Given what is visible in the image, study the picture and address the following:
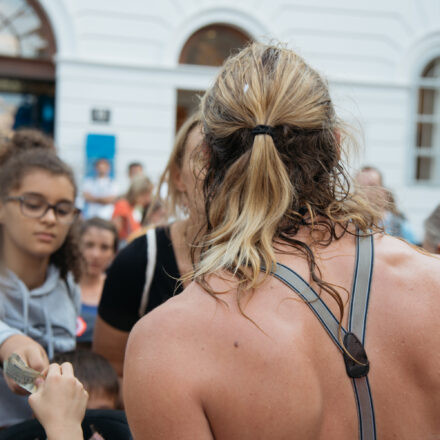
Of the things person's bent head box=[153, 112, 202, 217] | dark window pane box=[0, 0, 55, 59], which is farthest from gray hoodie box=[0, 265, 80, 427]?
dark window pane box=[0, 0, 55, 59]

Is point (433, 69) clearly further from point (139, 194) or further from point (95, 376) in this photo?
point (95, 376)

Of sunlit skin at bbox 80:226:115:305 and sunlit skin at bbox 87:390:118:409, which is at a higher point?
sunlit skin at bbox 80:226:115:305

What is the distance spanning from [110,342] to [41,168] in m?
0.72

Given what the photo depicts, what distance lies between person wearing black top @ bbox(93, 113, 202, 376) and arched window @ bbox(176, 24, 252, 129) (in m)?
7.66

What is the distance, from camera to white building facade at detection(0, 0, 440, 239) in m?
9.02

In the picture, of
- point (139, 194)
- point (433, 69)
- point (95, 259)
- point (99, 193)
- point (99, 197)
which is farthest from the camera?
point (433, 69)

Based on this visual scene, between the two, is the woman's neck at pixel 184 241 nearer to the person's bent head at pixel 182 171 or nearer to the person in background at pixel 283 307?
the person's bent head at pixel 182 171

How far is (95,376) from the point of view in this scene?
6.32 feet

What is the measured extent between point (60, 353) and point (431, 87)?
994cm

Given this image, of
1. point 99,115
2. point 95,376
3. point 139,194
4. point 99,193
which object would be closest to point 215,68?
point 99,115

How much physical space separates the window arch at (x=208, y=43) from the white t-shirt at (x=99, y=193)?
3116 millimetres

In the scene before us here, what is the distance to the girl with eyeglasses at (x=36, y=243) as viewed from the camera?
6.81ft

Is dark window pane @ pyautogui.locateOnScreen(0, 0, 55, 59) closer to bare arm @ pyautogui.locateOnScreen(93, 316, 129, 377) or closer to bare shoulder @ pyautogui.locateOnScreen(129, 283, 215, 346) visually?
bare arm @ pyautogui.locateOnScreen(93, 316, 129, 377)

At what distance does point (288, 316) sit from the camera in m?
1.03
